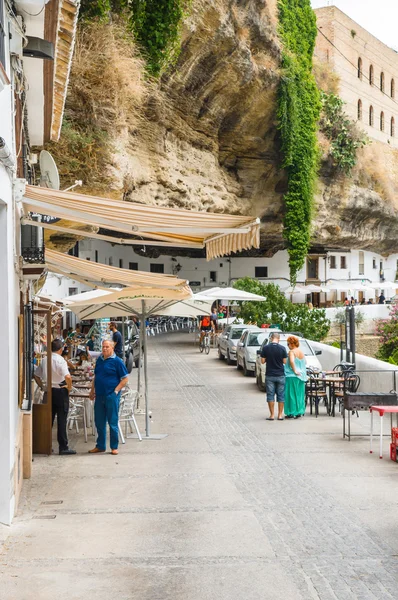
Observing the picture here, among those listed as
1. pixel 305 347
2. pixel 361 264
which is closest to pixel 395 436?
pixel 305 347

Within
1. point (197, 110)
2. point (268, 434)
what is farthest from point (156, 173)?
point (268, 434)

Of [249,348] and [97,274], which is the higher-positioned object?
[97,274]

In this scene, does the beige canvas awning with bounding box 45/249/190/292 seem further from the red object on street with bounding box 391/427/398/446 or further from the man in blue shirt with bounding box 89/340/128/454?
the red object on street with bounding box 391/427/398/446

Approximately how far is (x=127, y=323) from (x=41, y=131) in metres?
14.4

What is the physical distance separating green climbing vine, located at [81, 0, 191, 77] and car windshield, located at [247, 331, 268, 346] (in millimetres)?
9444

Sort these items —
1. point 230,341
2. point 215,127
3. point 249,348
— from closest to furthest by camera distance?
point 249,348 → point 230,341 → point 215,127

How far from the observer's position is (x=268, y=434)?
43.0ft

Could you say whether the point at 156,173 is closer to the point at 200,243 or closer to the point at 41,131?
the point at 41,131

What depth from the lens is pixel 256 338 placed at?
23.9 m

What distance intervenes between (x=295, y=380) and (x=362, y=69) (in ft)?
163

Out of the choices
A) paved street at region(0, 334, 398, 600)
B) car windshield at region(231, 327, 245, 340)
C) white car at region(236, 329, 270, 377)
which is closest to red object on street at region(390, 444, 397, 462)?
paved street at region(0, 334, 398, 600)

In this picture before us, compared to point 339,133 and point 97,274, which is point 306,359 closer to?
point 97,274

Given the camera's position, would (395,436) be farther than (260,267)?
No

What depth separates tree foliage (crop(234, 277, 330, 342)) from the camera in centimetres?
2858
